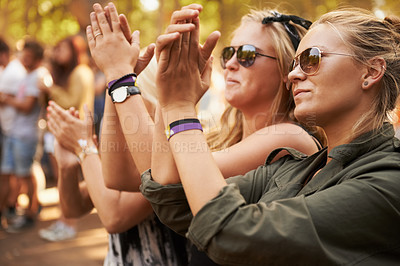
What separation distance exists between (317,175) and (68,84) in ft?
15.1

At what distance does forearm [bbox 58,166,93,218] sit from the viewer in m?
2.42

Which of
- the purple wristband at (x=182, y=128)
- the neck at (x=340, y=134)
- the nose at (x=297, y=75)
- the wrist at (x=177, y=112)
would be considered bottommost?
the neck at (x=340, y=134)

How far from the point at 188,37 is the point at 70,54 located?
4771 mm

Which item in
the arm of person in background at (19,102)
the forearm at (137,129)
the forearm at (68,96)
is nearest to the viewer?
the forearm at (137,129)

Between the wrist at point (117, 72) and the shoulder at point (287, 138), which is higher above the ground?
the wrist at point (117, 72)

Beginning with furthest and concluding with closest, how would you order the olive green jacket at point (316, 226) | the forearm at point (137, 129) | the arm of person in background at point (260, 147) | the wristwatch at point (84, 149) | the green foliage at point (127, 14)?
the green foliage at point (127, 14), the wristwatch at point (84, 149), the arm of person in background at point (260, 147), the forearm at point (137, 129), the olive green jacket at point (316, 226)

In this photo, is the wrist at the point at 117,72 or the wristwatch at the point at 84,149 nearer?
the wrist at the point at 117,72

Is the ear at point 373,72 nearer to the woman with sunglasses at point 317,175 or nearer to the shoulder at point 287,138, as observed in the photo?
the woman with sunglasses at point 317,175

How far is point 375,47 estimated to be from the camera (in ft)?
4.55

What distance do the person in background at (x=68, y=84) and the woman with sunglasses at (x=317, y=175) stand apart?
161 inches

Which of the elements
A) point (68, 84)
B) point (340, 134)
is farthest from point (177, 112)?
point (68, 84)

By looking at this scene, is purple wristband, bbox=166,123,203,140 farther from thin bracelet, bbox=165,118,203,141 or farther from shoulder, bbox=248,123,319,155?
shoulder, bbox=248,123,319,155

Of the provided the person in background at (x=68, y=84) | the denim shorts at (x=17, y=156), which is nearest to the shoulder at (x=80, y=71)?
the person in background at (x=68, y=84)

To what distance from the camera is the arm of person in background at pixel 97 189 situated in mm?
1942
